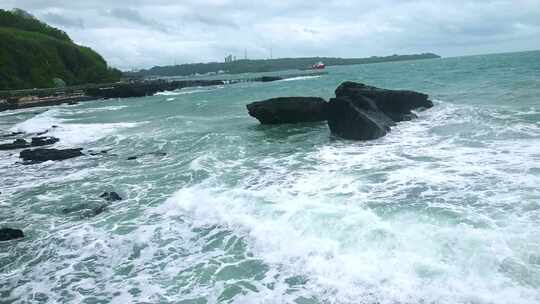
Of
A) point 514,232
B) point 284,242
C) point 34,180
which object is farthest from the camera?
point 34,180

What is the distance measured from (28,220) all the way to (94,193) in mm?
2652

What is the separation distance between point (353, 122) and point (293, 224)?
11733 mm

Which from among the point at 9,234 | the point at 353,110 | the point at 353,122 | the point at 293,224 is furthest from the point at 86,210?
the point at 353,110

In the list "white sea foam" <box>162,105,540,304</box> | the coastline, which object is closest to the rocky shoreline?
"white sea foam" <box>162,105,540,304</box>

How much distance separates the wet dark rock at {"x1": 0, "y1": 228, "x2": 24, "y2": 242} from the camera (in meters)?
11.3

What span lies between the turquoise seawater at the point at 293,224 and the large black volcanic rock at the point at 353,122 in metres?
0.95

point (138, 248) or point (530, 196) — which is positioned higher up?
point (530, 196)

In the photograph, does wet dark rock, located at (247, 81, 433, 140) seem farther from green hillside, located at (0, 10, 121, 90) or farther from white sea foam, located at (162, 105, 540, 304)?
green hillside, located at (0, 10, 121, 90)

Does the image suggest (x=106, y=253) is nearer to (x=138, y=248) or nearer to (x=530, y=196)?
(x=138, y=248)

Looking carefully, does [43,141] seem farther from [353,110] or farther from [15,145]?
[353,110]

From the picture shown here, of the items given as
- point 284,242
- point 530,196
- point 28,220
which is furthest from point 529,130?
point 28,220

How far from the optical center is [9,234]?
11336 millimetres

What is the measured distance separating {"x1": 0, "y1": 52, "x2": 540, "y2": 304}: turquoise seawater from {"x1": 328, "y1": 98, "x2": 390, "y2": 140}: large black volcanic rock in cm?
95

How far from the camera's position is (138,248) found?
33.7 feet
